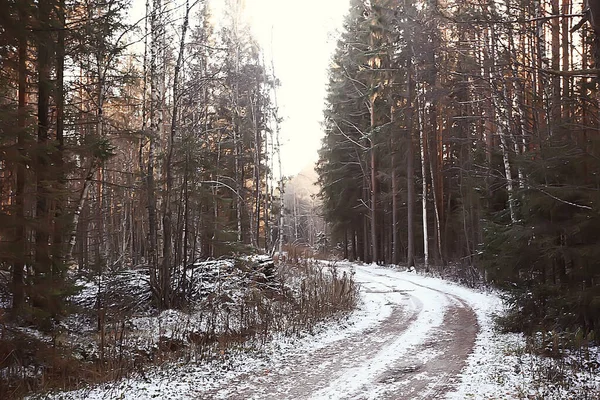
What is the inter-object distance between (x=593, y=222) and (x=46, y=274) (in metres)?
8.73

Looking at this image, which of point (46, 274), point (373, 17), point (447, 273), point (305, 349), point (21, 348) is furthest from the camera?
point (373, 17)

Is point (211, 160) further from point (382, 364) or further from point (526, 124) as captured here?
point (382, 364)

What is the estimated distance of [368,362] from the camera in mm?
7562

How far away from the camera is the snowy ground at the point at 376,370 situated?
6.04m

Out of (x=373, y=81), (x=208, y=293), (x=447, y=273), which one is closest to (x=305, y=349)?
(x=208, y=293)

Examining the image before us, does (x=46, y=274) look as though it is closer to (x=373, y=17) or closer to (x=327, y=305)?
(x=327, y=305)

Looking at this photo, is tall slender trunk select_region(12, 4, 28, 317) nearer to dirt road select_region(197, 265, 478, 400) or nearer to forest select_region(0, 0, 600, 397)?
forest select_region(0, 0, 600, 397)

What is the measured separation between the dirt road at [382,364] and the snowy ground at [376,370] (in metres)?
0.01

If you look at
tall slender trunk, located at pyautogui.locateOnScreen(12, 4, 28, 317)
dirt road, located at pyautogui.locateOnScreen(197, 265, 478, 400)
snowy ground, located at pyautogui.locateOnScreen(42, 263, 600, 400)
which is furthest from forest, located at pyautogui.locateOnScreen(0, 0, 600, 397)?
dirt road, located at pyautogui.locateOnScreen(197, 265, 478, 400)

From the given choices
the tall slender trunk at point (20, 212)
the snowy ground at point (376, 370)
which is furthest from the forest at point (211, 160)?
the snowy ground at point (376, 370)

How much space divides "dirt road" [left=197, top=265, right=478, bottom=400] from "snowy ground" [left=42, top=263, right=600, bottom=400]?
0.01m

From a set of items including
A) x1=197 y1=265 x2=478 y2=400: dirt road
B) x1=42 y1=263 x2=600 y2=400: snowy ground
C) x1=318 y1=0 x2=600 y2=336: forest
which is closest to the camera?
x1=42 y1=263 x2=600 y2=400: snowy ground

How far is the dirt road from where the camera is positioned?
6.14 m

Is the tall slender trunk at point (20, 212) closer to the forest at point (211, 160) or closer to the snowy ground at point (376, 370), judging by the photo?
the forest at point (211, 160)
